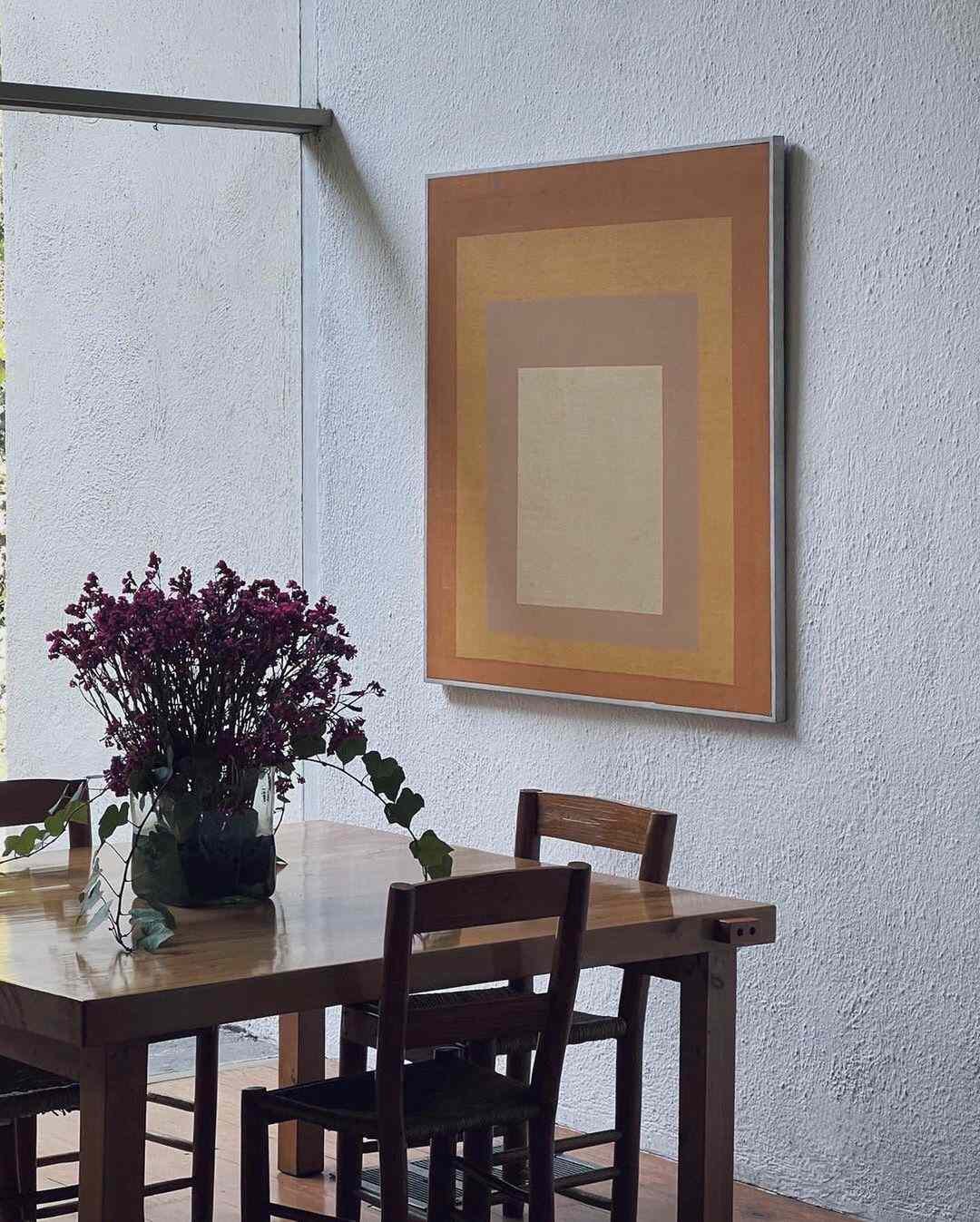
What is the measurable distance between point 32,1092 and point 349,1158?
0.62 m

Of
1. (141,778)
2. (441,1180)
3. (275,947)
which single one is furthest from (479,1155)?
(141,778)

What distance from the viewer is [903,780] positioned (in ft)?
12.0

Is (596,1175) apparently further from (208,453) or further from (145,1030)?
(208,453)

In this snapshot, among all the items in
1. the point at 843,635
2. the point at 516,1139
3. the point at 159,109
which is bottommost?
the point at 516,1139

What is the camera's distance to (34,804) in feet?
11.7

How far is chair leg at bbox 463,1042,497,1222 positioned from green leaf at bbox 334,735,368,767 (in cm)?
52

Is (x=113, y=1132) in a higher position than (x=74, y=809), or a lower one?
lower

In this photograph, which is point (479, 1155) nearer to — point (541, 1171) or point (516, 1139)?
point (541, 1171)

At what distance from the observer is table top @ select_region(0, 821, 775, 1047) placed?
2.42 metres

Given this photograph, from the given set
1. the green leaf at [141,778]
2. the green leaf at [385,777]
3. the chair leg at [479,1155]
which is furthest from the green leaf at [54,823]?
the chair leg at [479,1155]

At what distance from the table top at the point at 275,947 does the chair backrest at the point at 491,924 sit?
0.16 feet

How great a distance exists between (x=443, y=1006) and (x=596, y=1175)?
2.37 feet

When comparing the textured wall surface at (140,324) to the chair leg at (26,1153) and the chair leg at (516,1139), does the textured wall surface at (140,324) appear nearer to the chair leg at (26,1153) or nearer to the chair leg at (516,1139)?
the chair leg at (26,1153)

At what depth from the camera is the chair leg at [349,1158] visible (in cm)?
316
